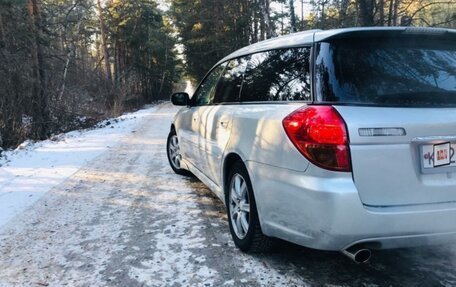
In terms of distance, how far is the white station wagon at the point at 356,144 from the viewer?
2736mm

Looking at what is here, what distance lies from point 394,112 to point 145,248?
2.53 metres

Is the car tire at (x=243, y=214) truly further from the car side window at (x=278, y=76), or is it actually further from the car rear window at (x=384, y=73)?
the car rear window at (x=384, y=73)

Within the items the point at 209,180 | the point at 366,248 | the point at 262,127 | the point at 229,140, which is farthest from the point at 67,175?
the point at 366,248

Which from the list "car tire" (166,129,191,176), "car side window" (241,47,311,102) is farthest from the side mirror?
"car side window" (241,47,311,102)

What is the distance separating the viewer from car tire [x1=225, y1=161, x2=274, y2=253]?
3.62 metres

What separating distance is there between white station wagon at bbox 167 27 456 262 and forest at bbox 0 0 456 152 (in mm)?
4884

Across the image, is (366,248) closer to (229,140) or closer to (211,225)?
(229,140)

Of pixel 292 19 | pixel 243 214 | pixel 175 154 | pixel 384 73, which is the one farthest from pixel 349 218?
pixel 292 19

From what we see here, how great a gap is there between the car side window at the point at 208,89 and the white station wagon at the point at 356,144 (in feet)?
5.23

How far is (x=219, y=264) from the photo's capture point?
3625 mm

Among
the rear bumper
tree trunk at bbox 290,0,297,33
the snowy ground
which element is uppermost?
tree trunk at bbox 290,0,297,33

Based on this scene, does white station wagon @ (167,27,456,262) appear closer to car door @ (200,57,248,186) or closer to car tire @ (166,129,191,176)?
car door @ (200,57,248,186)

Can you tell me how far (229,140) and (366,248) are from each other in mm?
1689

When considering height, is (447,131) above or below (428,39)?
below
